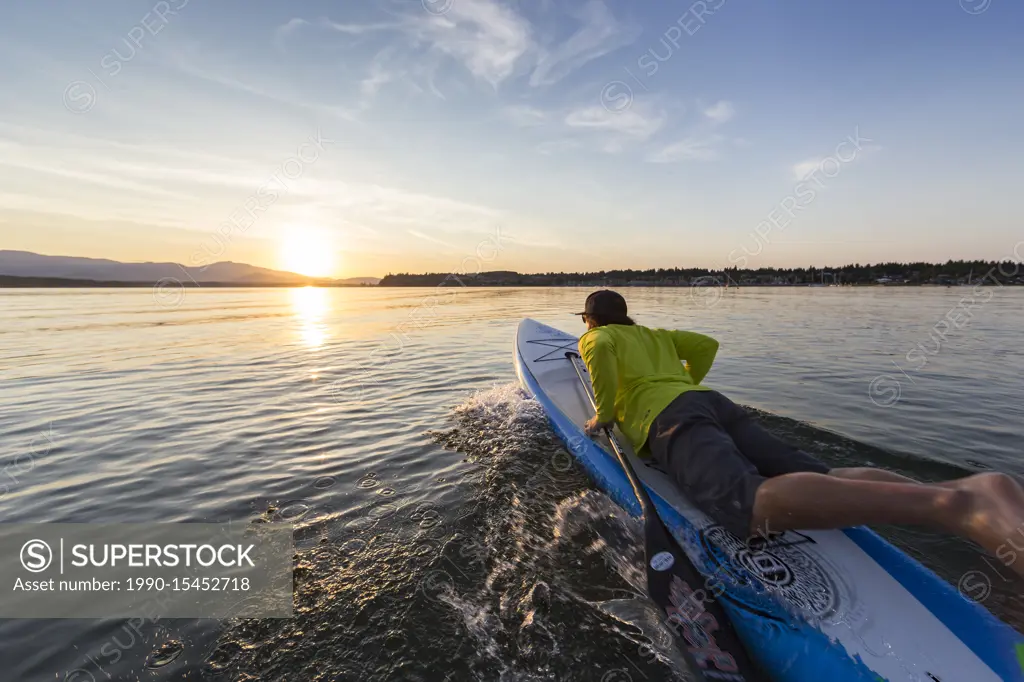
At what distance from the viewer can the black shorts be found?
3.30 metres

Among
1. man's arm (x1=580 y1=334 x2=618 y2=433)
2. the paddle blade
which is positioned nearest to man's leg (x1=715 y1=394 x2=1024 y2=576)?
the paddle blade

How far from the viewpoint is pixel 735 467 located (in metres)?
3.38

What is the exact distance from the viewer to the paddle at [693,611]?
2.91 m

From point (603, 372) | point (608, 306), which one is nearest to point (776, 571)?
point (603, 372)

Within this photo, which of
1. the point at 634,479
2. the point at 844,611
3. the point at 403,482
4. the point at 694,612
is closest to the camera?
the point at 844,611

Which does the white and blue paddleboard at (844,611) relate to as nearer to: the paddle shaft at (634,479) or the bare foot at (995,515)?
the paddle shaft at (634,479)

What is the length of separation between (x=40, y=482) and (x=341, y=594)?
5202mm

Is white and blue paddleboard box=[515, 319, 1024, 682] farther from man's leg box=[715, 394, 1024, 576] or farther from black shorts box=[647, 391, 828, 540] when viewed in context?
man's leg box=[715, 394, 1024, 576]

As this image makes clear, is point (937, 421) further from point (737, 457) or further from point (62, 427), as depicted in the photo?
point (62, 427)

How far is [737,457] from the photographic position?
346 centimetres

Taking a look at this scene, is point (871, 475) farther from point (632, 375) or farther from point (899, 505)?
point (632, 375)

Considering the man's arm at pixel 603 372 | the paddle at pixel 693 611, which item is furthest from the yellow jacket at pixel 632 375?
the paddle at pixel 693 611

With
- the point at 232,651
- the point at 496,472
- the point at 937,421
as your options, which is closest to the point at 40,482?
the point at 232,651

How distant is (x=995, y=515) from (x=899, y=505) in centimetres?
39
